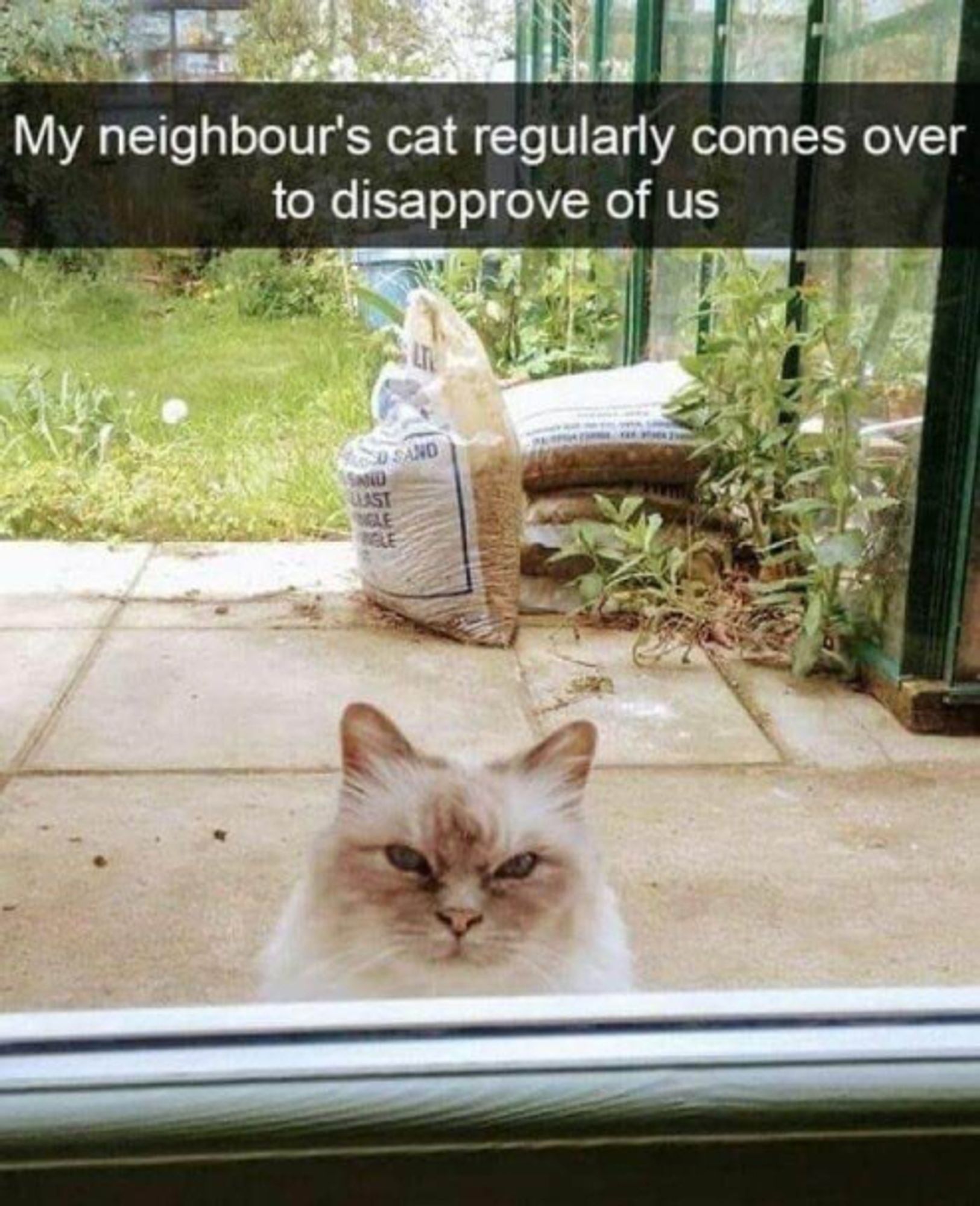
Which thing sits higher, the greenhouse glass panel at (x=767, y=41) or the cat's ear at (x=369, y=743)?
the greenhouse glass panel at (x=767, y=41)

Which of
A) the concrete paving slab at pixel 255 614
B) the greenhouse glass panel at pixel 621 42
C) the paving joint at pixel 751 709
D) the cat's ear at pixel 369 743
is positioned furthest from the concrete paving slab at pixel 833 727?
the greenhouse glass panel at pixel 621 42

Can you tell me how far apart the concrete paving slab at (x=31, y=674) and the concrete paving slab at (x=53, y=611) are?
0.02 metres

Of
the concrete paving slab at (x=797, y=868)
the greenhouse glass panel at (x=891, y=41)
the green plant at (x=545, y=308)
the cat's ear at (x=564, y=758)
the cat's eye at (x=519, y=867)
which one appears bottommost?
the concrete paving slab at (x=797, y=868)

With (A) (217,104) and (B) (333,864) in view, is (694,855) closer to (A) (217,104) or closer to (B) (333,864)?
(B) (333,864)

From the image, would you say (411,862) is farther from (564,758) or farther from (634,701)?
(634,701)

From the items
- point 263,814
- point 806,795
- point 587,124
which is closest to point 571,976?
point 263,814

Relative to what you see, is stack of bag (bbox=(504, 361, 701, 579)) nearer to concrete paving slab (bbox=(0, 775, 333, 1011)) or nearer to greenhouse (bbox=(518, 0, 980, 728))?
greenhouse (bbox=(518, 0, 980, 728))

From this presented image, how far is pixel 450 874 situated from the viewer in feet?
2.41

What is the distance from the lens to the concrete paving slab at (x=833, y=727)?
1.47 metres

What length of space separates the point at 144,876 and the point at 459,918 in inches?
21.3

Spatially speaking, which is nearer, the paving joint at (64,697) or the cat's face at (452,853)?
the cat's face at (452,853)

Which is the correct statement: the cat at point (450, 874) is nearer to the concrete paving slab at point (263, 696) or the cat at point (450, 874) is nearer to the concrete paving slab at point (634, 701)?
the concrete paving slab at point (263, 696)

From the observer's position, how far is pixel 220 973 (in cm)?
79

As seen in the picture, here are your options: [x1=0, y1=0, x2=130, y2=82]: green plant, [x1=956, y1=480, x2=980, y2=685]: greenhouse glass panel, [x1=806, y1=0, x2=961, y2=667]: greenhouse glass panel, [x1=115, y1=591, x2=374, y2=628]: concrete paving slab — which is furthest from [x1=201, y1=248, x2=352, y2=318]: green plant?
[x1=956, y1=480, x2=980, y2=685]: greenhouse glass panel
